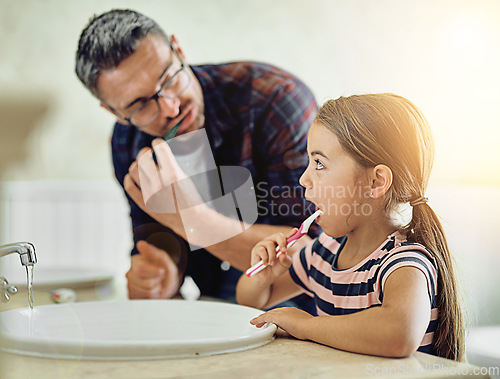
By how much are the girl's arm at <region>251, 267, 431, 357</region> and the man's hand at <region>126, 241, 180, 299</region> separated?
667mm

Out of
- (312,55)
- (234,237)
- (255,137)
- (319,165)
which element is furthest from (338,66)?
(319,165)

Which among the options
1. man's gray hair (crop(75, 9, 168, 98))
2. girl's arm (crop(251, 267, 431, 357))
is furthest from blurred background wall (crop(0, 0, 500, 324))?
girl's arm (crop(251, 267, 431, 357))

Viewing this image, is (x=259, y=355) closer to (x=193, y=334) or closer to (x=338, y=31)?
(x=193, y=334)

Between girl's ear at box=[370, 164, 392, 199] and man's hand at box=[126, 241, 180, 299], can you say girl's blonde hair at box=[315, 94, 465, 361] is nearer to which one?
girl's ear at box=[370, 164, 392, 199]

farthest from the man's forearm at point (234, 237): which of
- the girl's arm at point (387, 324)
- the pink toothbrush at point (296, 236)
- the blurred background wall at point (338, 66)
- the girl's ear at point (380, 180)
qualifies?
the blurred background wall at point (338, 66)

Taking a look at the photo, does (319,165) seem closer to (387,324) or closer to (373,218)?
(373,218)

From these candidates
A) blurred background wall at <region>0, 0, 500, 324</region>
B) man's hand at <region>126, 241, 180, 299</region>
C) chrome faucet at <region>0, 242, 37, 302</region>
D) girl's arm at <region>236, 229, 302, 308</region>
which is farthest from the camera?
blurred background wall at <region>0, 0, 500, 324</region>

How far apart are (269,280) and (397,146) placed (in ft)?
1.04

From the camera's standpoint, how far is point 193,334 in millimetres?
768

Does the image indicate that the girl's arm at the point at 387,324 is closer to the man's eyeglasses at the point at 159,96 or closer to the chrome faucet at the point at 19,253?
the chrome faucet at the point at 19,253

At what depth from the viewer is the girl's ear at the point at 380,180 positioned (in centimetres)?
75

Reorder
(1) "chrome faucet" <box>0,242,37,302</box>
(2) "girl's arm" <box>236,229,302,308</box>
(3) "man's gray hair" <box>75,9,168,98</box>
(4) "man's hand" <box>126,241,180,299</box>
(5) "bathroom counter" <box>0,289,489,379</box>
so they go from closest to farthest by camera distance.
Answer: (5) "bathroom counter" <box>0,289,489,379</box> → (1) "chrome faucet" <box>0,242,37,302</box> → (2) "girl's arm" <box>236,229,302,308</box> → (3) "man's gray hair" <box>75,9,168,98</box> → (4) "man's hand" <box>126,241,180,299</box>

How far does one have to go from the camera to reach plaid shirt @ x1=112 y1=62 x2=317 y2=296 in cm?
121

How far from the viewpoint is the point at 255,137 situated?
1.27m
